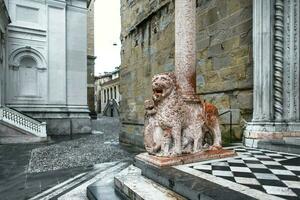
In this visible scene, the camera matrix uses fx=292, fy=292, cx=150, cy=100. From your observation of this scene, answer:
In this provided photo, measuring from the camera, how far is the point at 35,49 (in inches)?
591

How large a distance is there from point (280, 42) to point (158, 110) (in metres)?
2.83

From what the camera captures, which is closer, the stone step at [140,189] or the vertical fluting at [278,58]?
the stone step at [140,189]

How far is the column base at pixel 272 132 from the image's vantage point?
4.86 meters

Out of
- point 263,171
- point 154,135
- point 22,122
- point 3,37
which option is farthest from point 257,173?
point 3,37

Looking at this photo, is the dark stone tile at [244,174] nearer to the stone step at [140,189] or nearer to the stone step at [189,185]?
the stone step at [189,185]

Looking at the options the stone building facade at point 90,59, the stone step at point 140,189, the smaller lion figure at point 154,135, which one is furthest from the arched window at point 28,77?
the stone step at point 140,189

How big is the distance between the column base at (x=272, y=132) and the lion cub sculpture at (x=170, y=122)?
1.65 metres

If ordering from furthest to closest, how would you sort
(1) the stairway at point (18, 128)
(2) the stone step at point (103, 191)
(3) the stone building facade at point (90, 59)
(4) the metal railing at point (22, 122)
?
(3) the stone building facade at point (90, 59)
(4) the metal railing at point (22, 122)
(1) the stairway at point (18, 128)
(2) the stone step at point (103, 191)

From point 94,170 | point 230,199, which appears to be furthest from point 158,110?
point 94,170

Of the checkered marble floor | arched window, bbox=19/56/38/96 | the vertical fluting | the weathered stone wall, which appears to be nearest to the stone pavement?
the checkered marble floor

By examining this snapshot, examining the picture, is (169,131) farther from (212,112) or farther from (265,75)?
(265,75)

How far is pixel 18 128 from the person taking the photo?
11805 millimetres

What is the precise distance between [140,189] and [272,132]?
2982 mm

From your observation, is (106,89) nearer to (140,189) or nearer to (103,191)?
(103,191)
